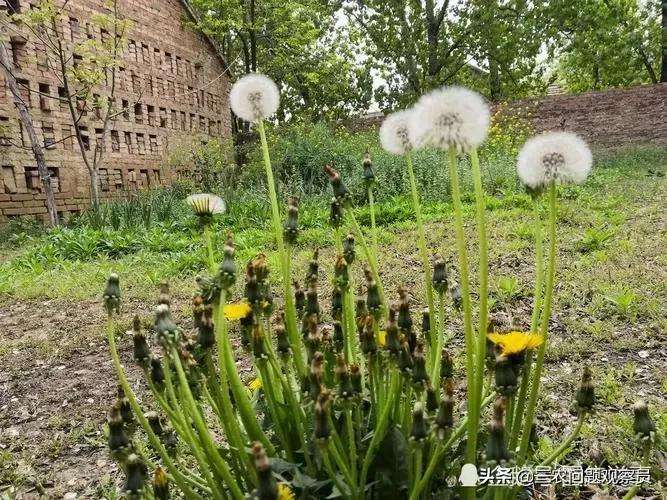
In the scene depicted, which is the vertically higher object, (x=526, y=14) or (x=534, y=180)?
(x=526, y=14)

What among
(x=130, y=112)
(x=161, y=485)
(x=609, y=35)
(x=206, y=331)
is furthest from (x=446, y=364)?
(x=609, y=35)

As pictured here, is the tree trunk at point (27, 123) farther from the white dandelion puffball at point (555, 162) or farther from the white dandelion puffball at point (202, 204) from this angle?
the white dandelion puffball at point (555, 162)

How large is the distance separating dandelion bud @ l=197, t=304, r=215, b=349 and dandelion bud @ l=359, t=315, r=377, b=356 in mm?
306

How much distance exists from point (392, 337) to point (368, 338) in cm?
8

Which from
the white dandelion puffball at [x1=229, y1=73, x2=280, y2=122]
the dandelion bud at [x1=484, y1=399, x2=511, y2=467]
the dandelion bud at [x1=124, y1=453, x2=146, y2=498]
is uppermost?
the white dandelion puffball at [x1=229, y1=73, x2=280, y2=122]

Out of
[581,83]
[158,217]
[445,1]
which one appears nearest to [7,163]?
[158,217]

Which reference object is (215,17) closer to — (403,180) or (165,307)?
(403,180)

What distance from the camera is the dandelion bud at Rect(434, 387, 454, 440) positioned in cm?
90

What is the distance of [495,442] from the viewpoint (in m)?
0.84

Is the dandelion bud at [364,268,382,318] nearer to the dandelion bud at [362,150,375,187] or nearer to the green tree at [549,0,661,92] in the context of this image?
the dandelion bud at [362,150,375,187]

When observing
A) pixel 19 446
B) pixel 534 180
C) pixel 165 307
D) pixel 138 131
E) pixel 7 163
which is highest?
pixel 138 131

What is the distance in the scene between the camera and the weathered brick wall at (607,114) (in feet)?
42.6

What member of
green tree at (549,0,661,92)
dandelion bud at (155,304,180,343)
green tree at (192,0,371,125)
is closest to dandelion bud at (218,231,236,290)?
dandelion bud at (155,304,180,343)

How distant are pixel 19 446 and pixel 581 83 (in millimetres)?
31396
